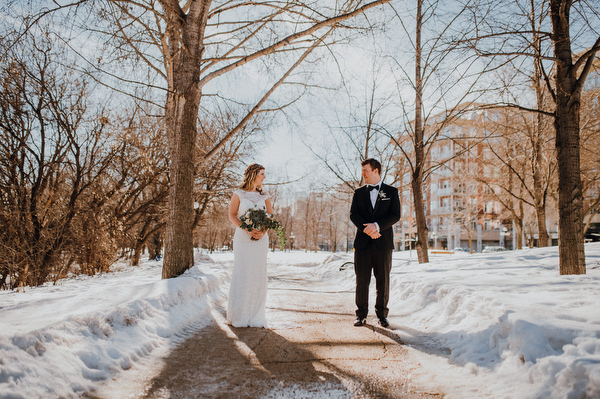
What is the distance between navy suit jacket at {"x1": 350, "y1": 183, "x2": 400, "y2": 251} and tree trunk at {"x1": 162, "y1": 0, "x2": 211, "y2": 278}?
370cm

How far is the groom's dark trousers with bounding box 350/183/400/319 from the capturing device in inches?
191

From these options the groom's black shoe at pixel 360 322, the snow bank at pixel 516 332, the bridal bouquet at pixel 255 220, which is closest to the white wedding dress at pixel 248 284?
the bridal bouquet at pixel 255 220

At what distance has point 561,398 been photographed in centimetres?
219

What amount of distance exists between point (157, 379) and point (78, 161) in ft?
46.1

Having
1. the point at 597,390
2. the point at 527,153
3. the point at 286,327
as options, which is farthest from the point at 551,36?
the point at 527,153

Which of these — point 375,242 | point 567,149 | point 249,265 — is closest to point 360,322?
point 375,242

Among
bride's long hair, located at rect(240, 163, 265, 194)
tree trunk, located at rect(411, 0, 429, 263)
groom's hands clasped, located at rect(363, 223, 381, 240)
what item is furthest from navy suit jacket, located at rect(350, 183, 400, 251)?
tree trunk, located at rect(411, 0, 429, 263)

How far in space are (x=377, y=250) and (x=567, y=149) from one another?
3999mm

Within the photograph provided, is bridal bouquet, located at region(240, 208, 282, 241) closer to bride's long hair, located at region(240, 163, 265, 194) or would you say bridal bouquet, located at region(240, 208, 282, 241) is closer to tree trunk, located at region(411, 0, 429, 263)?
bride's long hair, located at region(240, 163, 265, 194)

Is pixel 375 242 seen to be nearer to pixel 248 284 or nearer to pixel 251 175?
pixel 248 284

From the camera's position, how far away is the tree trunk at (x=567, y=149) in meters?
5.89

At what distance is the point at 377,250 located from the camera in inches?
191

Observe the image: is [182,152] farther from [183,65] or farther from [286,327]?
[286,327]

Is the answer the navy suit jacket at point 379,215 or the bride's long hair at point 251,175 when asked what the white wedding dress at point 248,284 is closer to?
the bride's long hair at point 251,175
